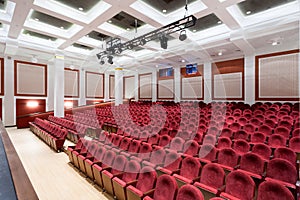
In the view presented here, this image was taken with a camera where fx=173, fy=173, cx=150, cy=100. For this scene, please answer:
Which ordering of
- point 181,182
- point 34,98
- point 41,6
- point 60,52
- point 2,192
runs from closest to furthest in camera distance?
point 2,192
point 181,182
point 41,6
point 60,52
point 34,98

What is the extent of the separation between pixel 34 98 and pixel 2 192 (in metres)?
8.93

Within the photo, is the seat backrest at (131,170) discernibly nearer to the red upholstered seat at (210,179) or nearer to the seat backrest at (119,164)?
the seat backrest at (119,164)

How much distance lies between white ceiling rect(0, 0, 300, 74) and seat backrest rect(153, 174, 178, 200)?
10.5 ft

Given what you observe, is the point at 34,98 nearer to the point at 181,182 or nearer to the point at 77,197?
the point at 77,197

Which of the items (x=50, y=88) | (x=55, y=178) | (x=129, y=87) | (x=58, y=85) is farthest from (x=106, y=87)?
(x=55, y=178)

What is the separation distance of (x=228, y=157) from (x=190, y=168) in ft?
1.87

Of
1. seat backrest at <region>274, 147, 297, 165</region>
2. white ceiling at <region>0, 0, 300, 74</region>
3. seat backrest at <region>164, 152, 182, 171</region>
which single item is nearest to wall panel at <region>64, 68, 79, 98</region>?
white ceiling at <region>0, 0, 300, 74</region>

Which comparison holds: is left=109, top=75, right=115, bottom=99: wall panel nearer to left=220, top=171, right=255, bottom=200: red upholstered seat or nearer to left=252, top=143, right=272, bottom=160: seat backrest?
left=252, top=143, right=272, bottom=160: seat backrest

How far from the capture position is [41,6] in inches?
143

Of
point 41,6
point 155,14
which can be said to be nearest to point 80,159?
point 41,6

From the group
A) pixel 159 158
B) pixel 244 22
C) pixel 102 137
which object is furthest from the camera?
pixel 244 22

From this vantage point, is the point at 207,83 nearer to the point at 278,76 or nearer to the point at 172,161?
the point at 278,76

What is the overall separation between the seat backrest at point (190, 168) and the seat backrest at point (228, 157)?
1.48ft

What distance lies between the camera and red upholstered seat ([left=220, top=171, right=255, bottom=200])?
5.26ft
